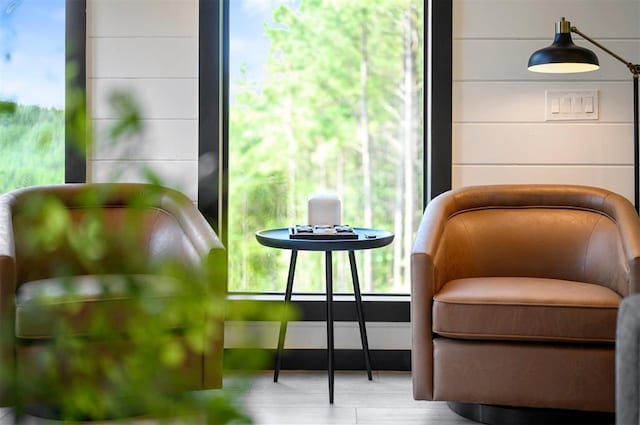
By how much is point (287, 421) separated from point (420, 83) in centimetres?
170

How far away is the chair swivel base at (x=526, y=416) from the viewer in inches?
105

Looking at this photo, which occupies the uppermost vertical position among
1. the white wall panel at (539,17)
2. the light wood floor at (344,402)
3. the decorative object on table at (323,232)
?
the white wall panel at (539,17)

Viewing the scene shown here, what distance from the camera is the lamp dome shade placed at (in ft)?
9.80

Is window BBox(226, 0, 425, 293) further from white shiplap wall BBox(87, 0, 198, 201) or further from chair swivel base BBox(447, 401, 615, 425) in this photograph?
chair swivel base BBox(447, 401, 615, 425)

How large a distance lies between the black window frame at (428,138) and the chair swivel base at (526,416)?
0.77 metres

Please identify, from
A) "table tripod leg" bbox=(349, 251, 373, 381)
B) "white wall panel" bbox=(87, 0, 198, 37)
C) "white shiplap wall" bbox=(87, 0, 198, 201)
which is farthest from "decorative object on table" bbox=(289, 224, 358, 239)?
"white wall panel" bbox=(87, 0, 198, 37)

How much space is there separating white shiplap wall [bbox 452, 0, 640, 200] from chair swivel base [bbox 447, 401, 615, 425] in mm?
1129

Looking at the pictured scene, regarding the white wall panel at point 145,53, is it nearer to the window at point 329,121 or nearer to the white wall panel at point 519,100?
the window at point 329,121

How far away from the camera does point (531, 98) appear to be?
11.4 feet

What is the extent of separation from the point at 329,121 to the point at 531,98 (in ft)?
3.03

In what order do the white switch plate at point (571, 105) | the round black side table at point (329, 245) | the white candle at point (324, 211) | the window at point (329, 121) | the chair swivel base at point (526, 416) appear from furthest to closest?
the window at point (329, 121) → the white switch plate at point (571, 105) → the white candle at point (324, 211) → the round black side table at point (329, 245) → the chair swivel base at point (526, 416)

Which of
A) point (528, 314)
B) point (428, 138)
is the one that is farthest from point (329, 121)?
point (528, 314)

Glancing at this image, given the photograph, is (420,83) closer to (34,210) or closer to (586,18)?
(586,18)

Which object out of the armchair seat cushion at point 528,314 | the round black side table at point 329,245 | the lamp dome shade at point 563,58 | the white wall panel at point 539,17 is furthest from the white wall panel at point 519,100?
the armchair seat cushion at point 528,314
